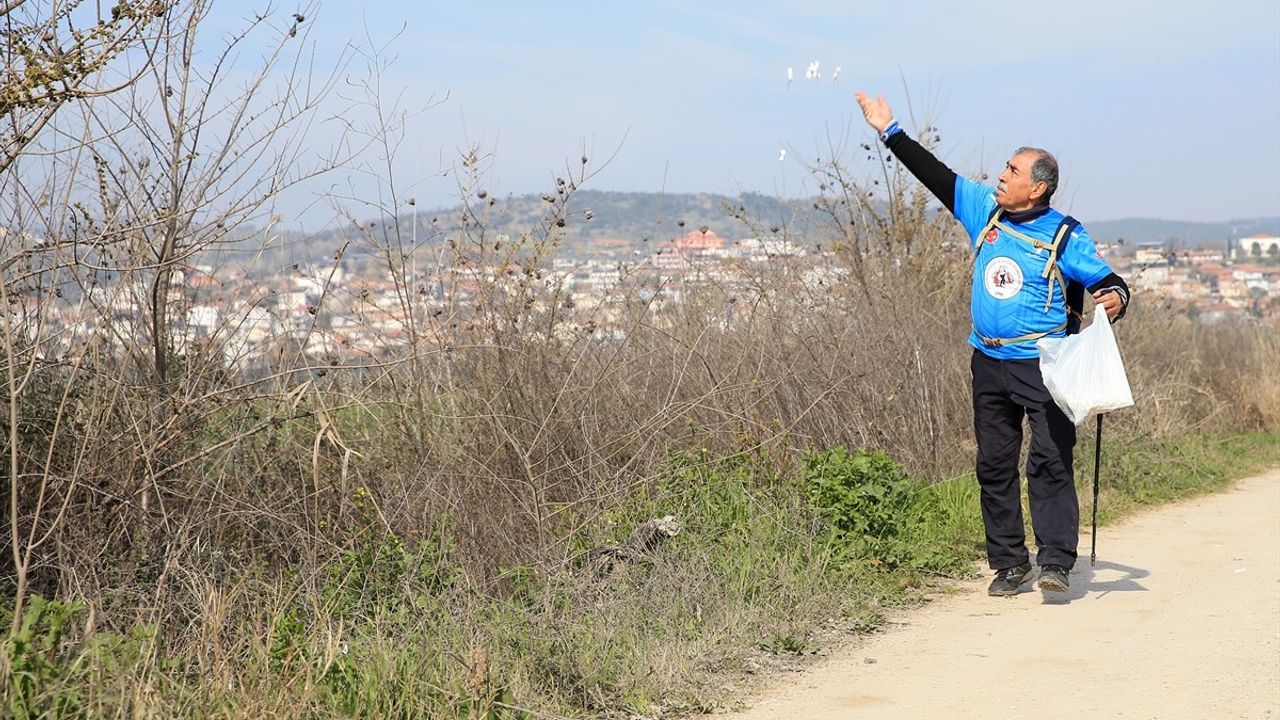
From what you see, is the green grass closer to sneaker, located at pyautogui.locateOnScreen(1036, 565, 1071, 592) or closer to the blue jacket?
sneaker, located at pyautogui.locateOnScreen(1036, 565, 1071, 592)

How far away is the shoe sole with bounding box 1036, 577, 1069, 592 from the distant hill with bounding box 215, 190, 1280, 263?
117 inches

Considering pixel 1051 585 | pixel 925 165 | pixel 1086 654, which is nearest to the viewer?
pixel 1086 654

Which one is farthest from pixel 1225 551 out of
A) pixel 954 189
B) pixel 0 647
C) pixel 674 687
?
pixel 0 647

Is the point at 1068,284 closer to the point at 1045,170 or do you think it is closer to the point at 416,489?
the point at 1045,170

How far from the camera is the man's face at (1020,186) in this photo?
7.47 meters

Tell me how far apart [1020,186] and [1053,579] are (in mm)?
2002

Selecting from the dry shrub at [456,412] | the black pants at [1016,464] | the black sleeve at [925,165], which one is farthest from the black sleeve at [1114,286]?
the dry shrub at [456,412]

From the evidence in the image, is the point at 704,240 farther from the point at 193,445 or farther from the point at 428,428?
the point at 193,445

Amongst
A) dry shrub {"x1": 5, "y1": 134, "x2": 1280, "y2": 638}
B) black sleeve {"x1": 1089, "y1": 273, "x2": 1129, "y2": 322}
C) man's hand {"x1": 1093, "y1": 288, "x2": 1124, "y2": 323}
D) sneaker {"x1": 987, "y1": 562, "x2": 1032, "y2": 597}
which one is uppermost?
black sleeve {"x1": 1089, "y1": 273, "x2": 1129, "y2": 322}

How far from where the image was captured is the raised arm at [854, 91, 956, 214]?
7.88 m

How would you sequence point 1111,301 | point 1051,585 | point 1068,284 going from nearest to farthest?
point 1111,301 → point 1051,585 → point 1068,284

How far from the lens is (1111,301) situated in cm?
733

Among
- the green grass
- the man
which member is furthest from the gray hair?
the green grass

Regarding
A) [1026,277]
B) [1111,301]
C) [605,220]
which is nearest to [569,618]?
[1026,277]
